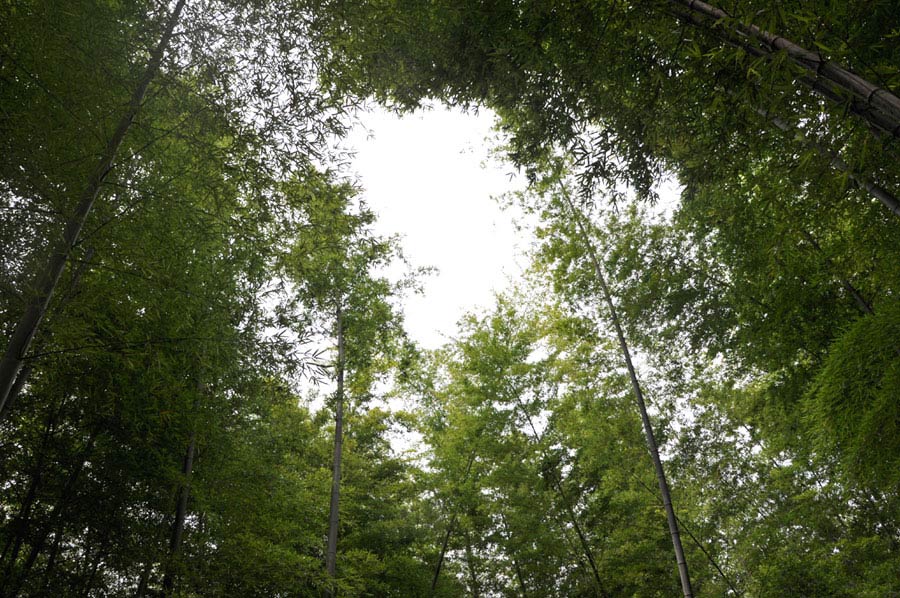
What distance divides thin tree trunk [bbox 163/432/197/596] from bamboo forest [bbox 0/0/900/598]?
4cm

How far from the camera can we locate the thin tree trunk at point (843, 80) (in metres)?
1.38

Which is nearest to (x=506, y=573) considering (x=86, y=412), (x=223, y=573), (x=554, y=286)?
(x=554, y=286)

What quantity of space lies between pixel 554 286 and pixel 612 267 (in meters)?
0.85

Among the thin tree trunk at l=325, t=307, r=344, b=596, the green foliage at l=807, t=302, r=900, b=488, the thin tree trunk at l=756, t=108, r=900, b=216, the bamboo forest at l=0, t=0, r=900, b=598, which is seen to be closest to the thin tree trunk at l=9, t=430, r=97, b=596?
the bamboo forest at l=0, t=0, r=900, b=598

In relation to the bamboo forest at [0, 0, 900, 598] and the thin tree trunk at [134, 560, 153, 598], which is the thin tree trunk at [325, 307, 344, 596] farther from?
the thin tree trunk at [134, 560, 153, 598]

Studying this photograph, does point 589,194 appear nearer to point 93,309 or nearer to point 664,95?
point 664,95

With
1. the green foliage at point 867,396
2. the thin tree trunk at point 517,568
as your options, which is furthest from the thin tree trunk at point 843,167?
the thin tree trunk at point 517,568

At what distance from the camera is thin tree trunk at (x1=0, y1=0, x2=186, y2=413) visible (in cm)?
190

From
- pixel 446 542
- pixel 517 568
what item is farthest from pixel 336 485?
pixel 517 568

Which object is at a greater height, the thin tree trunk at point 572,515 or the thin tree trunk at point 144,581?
the thin tree trunk at point 572,515

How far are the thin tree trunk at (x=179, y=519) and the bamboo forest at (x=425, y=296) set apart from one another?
0.04m

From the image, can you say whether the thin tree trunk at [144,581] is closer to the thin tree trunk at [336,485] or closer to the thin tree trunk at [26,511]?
Result: the thin tree trunk at [26,511]

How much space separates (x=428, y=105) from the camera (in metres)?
4.14

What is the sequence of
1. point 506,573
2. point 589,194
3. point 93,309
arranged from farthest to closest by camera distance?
point 506,573, point 589,194, point 93,309
